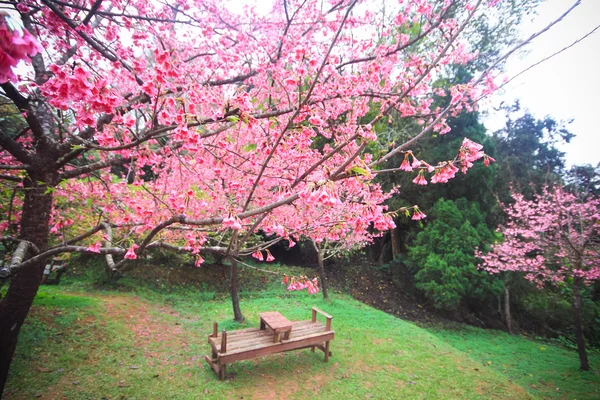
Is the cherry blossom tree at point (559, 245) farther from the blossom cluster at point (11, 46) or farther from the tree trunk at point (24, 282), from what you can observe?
the tree trunk at point (24, 282)

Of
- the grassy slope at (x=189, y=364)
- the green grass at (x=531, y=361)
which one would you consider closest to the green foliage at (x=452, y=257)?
the green grass at (x=531, y=361)

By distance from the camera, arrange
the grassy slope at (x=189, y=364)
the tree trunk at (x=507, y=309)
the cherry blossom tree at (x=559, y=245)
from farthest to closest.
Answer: the tree trunk at (x=507, y=309)
the cherry blossom tree at (x=559, y=245)
the grassy slope at (x=189, y=364)

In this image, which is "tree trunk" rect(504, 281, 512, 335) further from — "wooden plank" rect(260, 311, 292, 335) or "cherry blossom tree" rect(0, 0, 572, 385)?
"wooden plank" rect(260, 311, 292, 335)

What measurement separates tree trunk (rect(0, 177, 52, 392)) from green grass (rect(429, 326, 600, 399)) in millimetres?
8340


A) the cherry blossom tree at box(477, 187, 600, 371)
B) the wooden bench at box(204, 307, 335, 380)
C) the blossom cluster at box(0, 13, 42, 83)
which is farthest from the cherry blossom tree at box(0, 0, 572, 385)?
the cherry blossom tree at box(477, 187, 600, 371)

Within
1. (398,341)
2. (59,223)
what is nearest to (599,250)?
(398,341)

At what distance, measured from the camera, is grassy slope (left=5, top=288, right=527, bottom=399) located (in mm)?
4137

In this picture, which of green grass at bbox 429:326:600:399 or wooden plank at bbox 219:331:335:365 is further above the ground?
wooden plank at bbox 219:331:335:365

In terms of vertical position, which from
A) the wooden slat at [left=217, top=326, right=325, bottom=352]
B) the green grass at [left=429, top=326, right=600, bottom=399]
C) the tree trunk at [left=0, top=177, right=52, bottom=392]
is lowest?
the green grass at [left=429, top=326, right=600, bottom=399]

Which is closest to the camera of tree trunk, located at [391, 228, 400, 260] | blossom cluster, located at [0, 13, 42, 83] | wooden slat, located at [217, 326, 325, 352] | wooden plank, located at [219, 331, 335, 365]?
blossom cluster, located at [0, 13, 42, 83]

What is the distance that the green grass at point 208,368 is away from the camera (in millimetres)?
4195

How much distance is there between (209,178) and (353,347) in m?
4.90

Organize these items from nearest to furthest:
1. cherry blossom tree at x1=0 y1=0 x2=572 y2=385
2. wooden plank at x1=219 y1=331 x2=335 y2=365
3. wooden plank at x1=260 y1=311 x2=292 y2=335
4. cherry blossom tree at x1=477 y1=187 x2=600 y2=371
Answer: cherry blossom tree at x1=0 y1=0 x2=572 y2=385 → wooden plank at x1=219 y1=331 x2=335 y2=365 → wooden plank at x1=260 y1=311 x2=292 y2=335 → cherry blossom tree at x1=477 y1=187 x2=600 y2=371

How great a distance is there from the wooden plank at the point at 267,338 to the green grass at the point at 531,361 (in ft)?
12.9
